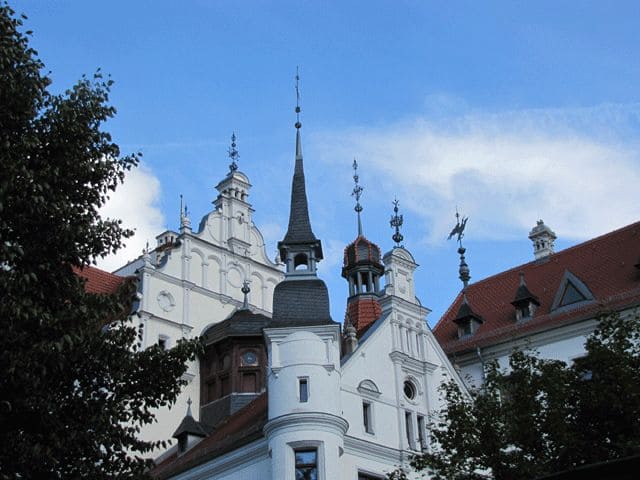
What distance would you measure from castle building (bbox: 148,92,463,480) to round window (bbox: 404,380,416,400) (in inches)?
1.6

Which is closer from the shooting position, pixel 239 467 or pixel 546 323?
pixel 239 467

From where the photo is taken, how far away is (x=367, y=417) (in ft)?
121

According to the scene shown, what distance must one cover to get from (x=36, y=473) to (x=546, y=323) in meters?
28.6

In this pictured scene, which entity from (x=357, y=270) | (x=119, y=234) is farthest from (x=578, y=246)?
(x=119, y=234)

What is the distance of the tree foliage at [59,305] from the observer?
1947 centimetres

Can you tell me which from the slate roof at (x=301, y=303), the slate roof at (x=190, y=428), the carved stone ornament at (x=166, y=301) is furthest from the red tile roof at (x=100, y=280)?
the slate roof at (x=301, y=303)

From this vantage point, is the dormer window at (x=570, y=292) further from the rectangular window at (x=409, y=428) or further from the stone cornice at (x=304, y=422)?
the stone cornice at (x=304, y=422)

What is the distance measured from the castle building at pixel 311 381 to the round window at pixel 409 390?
1.6 inches

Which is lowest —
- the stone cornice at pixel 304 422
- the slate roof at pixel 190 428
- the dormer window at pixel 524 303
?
the stone cornice at pixel 304 422

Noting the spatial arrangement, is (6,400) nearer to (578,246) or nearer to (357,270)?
(357,270)

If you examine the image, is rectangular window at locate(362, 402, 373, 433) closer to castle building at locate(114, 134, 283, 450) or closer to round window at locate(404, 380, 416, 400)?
round window at locate(404, 380, 416, 400)

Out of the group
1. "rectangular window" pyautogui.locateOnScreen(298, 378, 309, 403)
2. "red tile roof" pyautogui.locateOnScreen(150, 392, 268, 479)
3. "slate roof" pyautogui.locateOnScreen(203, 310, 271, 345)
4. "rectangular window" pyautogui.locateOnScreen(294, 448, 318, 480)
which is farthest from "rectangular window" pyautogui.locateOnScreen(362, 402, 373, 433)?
"slate roof" pyautogui.locateOnScreen(203, 310, 271, 345)

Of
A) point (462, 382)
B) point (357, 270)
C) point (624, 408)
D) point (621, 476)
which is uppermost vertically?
point (357, 270)

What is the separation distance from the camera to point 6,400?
63.4ft
